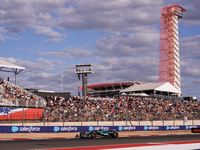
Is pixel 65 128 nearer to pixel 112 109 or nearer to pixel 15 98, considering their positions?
pixel 15 98

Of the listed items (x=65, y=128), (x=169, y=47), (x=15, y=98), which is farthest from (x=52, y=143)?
(x=169, y=47)

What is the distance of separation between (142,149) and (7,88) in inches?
952

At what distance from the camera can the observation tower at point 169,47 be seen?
90250 mm

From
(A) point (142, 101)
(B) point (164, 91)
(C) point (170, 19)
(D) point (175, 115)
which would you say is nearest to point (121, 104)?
(A) point (142, 101)

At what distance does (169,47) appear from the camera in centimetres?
9181

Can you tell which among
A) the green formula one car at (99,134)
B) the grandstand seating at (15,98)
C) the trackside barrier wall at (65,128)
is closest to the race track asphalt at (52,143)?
the green formula one car at (99,134)

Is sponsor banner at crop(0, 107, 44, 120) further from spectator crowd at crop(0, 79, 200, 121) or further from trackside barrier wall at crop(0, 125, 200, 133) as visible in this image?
trackside barrier wall at crop(0, 125, 200, 133)

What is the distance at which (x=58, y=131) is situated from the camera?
1089 inches

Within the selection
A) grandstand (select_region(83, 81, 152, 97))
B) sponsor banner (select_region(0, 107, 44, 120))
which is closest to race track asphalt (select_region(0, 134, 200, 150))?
sponsor banner (select_region(0, 107, 44, 120))

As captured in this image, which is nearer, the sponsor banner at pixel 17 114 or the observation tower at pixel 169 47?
the sponsor banner at pixel 17 114

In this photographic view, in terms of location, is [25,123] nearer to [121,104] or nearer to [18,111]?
[18,111]

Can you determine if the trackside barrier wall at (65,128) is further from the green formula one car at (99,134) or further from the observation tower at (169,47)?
the observation tower at (169,47)

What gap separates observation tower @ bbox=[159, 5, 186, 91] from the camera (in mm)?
90250

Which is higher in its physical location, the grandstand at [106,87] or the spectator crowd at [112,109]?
the grandstand at [106,87]
